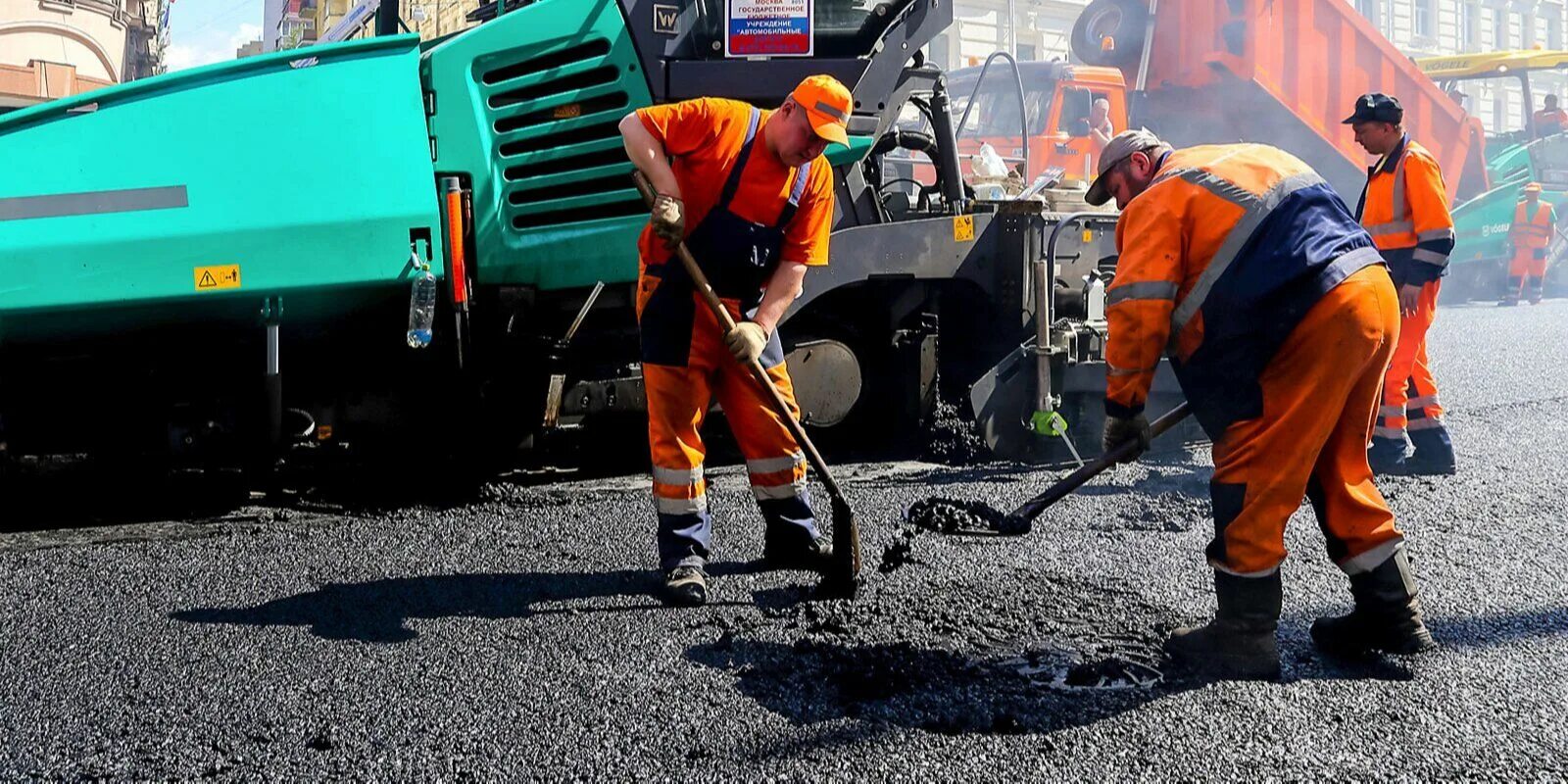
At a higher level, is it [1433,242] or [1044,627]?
[1433,242]

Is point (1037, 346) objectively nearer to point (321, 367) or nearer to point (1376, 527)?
point (1376, 527)

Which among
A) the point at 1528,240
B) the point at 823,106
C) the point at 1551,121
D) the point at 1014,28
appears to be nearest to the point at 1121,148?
the point at 823,106

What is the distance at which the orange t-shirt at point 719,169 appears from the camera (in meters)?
3.54

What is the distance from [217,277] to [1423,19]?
3775 cm

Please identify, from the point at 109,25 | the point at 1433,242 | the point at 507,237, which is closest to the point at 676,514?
the point at 507,237

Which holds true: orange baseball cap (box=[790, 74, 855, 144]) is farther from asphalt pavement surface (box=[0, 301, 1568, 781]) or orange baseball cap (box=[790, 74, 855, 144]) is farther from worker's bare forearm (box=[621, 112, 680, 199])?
asphalt pavement surface (box=[0, 301, 1568, 781])

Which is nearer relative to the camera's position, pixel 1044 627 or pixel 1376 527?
pixel 1376 527

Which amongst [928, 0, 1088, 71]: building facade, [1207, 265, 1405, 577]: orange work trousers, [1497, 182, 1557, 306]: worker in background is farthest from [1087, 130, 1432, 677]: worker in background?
[928, 0, 1088, 71]: building facade

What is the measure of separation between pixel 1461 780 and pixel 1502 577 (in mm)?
1608

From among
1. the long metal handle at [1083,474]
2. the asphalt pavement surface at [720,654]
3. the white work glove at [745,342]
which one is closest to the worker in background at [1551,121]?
the asphalt pavement surface at [720,654]

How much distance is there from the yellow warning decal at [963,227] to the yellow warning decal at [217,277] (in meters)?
2.74

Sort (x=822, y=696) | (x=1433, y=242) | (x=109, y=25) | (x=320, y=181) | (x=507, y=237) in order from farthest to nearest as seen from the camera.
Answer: (x=109, y=25) → (x=1433, y=242) → (x=507, y=237) → (x=320, y=181) → (x=822, y=696)

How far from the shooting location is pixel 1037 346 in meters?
5.32

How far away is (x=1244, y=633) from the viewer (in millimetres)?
3002
